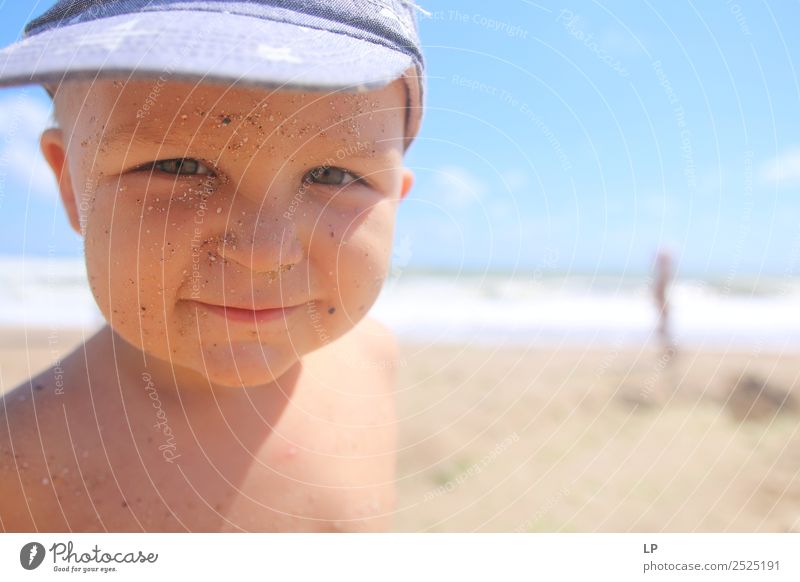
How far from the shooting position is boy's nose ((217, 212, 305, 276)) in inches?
23.5

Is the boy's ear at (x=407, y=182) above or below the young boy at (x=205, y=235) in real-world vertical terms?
above

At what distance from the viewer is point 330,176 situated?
0.67 metres

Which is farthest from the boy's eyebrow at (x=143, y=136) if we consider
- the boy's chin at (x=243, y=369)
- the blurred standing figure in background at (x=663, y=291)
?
the blurred standing figure in background at (x=663, y=291)

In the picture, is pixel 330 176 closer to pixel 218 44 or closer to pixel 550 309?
pixel 218 44

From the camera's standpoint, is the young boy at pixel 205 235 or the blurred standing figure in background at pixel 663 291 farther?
the blurred standing figure in background at pixel 663 291

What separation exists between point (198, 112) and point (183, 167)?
0.06 metres

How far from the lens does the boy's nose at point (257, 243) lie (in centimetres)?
60
